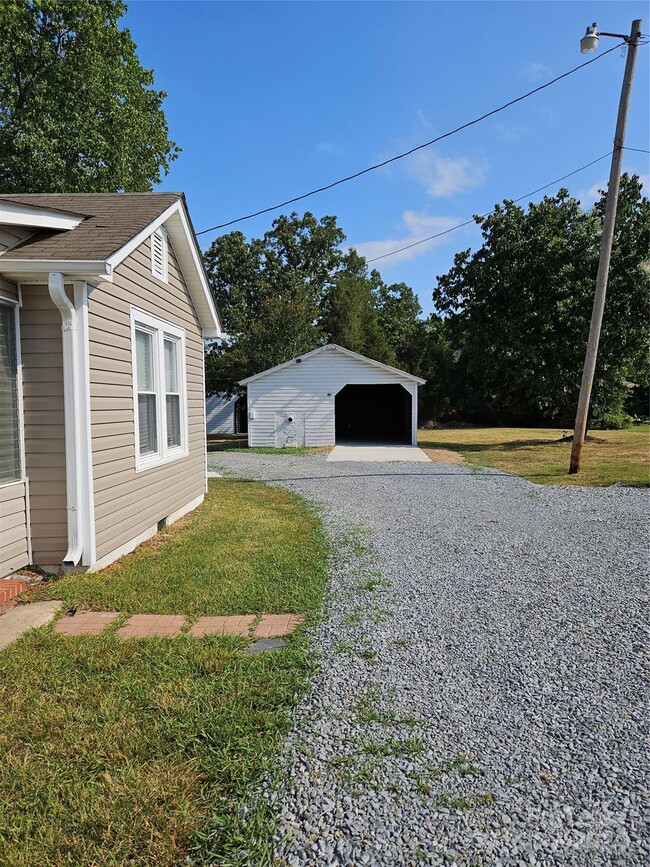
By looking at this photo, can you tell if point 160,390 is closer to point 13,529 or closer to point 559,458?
point 13,529

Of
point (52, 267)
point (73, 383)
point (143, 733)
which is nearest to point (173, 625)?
point (143, 733)

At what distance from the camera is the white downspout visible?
4.42 meters

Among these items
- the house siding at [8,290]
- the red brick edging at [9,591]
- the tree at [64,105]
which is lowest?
the red brick edging at [9,591]

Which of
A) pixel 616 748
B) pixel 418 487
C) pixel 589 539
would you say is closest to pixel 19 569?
pixel 616 748

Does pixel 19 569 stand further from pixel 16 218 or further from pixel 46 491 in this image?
pixel 16 218

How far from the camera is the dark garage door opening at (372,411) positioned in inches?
1052

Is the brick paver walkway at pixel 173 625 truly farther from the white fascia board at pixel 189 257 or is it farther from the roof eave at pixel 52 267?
the white fascia board at pixel 189 257

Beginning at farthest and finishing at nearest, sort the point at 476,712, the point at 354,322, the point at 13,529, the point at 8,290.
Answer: the point at 354,322 → the point at 13,529 → the point at 8,290 → the point at 476,712

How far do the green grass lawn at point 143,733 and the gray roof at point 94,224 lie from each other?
9.25ft

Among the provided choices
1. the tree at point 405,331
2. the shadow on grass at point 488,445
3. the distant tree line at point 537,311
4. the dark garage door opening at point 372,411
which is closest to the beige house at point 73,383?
the shadow on grass at point 488,445

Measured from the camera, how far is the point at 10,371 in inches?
173

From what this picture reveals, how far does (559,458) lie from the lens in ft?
52.6

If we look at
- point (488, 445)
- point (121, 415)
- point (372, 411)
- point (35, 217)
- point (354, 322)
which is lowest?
point (488, 445)

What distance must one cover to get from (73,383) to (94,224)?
75.4 inches
